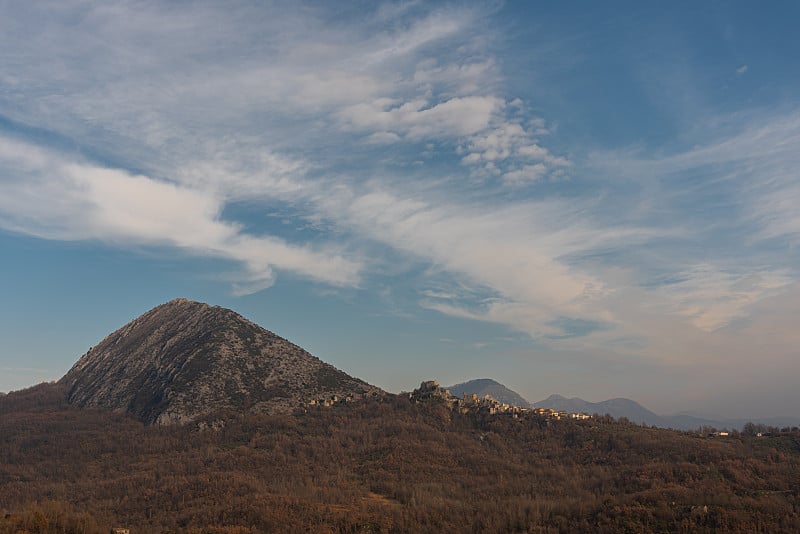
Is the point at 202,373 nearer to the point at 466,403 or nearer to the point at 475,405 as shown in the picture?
the point at 466,403

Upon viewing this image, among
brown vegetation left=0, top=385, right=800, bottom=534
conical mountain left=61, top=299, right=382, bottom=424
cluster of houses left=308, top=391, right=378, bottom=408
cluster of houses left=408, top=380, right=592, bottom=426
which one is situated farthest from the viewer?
cluster of houses left=308, top=391, right=378, bottom=408

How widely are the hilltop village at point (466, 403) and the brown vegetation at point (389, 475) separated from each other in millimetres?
2393

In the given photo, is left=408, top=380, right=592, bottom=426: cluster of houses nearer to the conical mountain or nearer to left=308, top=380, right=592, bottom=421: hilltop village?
left=308, top=380, right=592, bottom=421: hilltop village

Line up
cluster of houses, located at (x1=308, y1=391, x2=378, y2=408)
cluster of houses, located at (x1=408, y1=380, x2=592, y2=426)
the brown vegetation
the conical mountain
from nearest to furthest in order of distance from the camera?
the brown vegetation → cluster of houses, located at (x1=408, y1=380, x2=592, y2=426) → the conical mountain → cluster of houses, located at (x1=308, y1=391, x2=378, y2=408)

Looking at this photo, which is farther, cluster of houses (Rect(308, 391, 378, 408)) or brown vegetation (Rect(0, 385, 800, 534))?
cluster of houses (Rect(308, 391, 378, 408))

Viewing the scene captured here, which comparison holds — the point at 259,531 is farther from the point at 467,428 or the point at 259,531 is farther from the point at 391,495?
the point at 467,428

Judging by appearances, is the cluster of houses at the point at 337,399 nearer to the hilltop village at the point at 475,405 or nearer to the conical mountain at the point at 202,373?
the conical mountain at the point at 202,373

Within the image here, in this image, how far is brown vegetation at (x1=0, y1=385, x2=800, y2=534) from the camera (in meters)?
37.7

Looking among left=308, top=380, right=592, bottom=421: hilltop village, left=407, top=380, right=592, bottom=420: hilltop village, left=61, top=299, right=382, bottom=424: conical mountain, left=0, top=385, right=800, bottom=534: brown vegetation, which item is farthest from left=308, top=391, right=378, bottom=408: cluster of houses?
left=407, top=380, right=592, bottom=420: hilltop village

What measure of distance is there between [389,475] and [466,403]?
117 ft

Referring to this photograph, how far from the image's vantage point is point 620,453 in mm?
61500

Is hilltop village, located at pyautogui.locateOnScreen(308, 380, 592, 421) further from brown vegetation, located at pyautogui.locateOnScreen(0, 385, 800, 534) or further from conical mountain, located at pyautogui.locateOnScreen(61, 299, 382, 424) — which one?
conical mountain, located at pyautogui.locateOnScreen(61, 299, 382, 424)

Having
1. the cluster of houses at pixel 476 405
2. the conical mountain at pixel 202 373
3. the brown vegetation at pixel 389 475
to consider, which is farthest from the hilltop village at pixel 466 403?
the conical mountain at pixel 202 373

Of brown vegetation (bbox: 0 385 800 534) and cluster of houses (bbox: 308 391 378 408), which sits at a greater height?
cluster of houses (bbox: 308 391 378 408)
